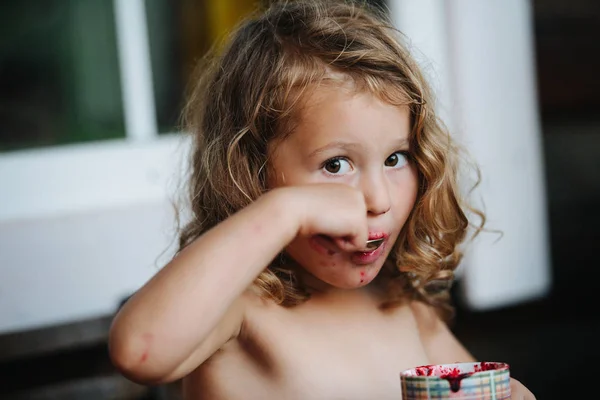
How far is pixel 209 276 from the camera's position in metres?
0.92

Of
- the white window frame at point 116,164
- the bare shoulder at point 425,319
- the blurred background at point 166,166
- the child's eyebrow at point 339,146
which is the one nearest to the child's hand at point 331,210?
the child's eyebrow at point 339,146

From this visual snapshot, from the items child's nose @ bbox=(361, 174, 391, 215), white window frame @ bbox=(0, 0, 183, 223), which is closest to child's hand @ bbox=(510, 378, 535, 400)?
child's nose @ bbox=(361, 174, 391, 215)

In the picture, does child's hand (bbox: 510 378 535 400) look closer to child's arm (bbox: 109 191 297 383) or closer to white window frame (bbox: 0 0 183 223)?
child's arm (bbox: 109 191 297 383)

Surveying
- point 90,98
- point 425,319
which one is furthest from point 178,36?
point 425,319

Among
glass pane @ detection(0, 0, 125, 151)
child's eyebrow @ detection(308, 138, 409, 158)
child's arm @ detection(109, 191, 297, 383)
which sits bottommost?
child's arm @ detection(109, 191, 297, 383)

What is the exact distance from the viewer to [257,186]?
4.00ft

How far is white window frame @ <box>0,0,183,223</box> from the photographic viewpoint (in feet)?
7.18

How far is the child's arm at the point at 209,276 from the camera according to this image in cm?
90

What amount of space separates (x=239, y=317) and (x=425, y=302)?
16.1 inches

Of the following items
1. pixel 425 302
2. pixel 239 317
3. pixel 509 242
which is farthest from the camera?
pixel 509 242

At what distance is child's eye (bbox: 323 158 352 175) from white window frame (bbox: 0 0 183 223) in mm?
1129

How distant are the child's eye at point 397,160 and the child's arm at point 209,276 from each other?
182mm

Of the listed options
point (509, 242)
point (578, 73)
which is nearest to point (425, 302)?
point (509, 242)

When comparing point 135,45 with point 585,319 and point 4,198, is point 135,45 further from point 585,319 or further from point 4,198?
point 585,319
